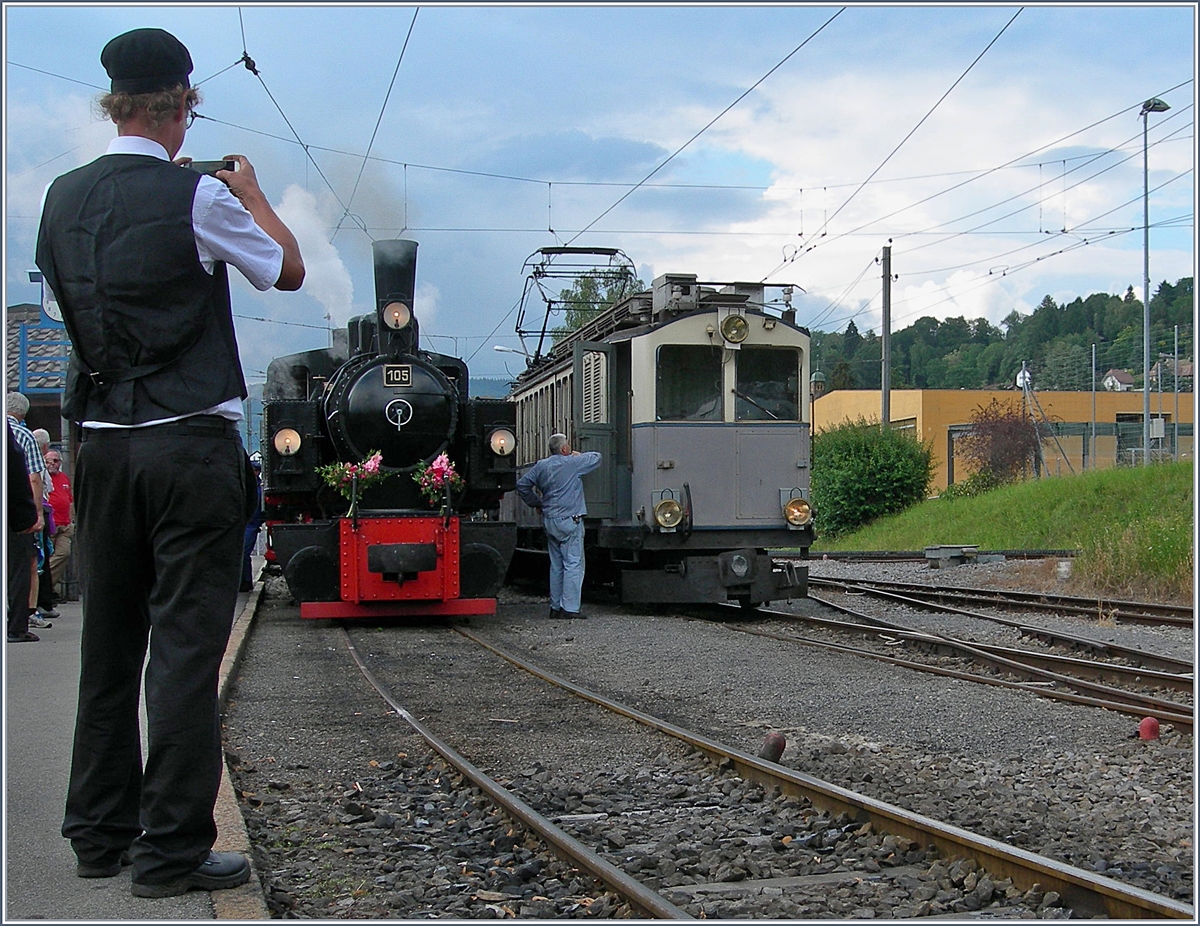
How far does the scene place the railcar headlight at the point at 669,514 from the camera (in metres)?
13.3

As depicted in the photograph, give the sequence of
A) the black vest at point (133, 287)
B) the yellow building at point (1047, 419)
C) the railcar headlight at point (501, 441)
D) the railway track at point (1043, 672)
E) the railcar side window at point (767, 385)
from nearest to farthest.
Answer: the black vest at point (133, 287), the railway track at point (1043, 672), the railcar headlight at point (501, 441), the railcar side window at point (767, 385), the yellow building at point (1047, 419)

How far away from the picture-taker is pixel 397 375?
42.3ft

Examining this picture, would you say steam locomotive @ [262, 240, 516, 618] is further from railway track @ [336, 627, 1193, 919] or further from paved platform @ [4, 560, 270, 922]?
railway track @ [336, 627, 1193, 919]

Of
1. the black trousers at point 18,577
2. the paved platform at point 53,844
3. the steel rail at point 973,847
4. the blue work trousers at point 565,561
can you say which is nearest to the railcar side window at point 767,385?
the blue work trousers at point 565,561

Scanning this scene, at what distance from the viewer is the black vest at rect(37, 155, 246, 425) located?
3.44 metres

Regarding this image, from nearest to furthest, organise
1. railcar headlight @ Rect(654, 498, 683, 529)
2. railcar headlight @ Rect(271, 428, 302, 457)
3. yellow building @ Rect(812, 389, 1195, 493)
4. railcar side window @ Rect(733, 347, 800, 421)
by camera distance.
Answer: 1. railcar headlight @ Rect(271, 428, 302, 457)
2. railcar headlight @ Rect(654, 498, 683, 529)
3. railcar side window @ Rect(733, 347, 800, 421)
4. yellow building @ Rect(812, 389, 1195, 493)

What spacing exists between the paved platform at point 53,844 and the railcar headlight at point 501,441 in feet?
19.5

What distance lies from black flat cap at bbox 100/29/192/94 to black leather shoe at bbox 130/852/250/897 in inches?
88.6

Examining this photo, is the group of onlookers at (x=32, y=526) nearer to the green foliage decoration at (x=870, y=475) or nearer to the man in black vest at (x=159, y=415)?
the man in black vest at (x=159, y=415)

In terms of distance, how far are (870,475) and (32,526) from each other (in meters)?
31.9

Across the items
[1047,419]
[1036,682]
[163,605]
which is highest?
[1047,419]

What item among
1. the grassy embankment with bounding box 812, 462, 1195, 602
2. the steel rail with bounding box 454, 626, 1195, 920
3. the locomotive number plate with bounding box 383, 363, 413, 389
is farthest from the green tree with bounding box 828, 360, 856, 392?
the steel rail with bounding box 454, 626, 1195, 920

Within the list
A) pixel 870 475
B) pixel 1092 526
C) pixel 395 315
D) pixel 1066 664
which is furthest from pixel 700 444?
pixel 870 475

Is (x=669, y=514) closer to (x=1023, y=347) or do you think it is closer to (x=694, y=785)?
(x=694, y=785)
